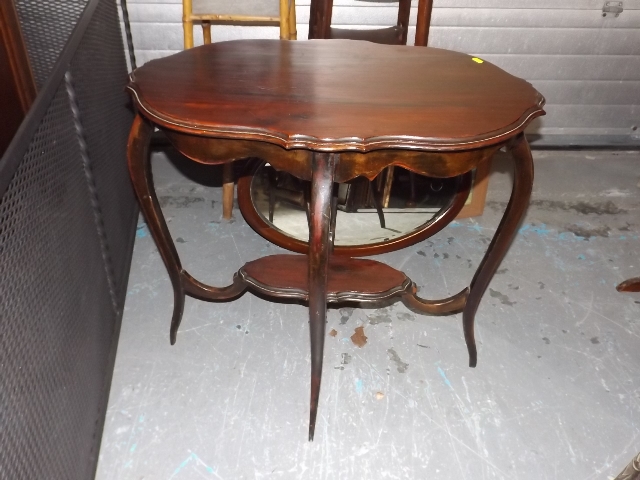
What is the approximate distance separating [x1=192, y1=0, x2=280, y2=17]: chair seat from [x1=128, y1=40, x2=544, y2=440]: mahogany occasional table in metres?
0.59

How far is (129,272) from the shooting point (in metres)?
1.94

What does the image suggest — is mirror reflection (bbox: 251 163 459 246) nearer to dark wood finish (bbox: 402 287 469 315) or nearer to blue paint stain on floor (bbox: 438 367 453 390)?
dark wood finish (bbox: 402 287 469 315)

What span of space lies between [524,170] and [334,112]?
0.50 m

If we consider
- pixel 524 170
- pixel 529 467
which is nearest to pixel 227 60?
pixel 524 170

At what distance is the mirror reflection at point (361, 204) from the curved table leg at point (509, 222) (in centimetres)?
52

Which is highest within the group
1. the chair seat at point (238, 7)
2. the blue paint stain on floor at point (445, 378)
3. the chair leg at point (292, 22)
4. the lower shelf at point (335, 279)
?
the chair seat at point (238, 7)

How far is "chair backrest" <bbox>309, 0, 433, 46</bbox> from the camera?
77.5 inches

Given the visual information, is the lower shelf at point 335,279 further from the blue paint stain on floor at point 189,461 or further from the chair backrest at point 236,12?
the chair backrest at point 236,12

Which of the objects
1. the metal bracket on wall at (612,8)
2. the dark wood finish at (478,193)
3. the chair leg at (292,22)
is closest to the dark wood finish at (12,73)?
the chair leg at (292,22)

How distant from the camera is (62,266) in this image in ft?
3.89

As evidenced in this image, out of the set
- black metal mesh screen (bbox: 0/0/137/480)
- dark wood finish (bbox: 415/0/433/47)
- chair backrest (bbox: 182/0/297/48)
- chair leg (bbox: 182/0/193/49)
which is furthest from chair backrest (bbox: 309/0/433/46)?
black metal mesh screen (bbox: 0/0/137/480)

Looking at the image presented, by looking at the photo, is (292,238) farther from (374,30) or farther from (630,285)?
(630,285)

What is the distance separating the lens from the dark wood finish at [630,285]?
1907 mm

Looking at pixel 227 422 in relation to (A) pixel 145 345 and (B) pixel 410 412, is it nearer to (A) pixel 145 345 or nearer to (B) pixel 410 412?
(A) pixel 145 345
